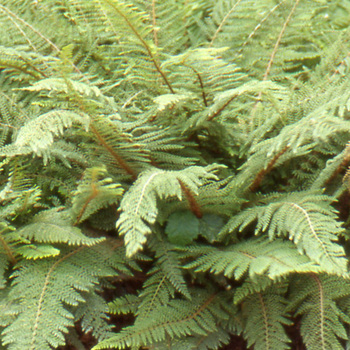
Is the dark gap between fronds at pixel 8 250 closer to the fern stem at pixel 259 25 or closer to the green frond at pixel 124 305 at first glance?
the green frond at pixel 124 305

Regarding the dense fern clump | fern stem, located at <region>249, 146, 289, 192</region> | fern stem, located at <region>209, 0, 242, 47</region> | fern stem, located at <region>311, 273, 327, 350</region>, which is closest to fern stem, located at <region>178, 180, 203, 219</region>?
the dense fern clump

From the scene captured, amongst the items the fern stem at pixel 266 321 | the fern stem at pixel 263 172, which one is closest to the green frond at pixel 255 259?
the fern stem at pixel 266 321

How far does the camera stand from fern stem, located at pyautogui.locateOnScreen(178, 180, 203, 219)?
1.47 meters

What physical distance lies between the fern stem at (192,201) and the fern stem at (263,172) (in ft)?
0.86

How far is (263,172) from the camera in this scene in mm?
1635

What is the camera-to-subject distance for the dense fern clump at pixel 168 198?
1.34 metres

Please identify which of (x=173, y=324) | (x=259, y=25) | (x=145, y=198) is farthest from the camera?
(x=259, y=25)

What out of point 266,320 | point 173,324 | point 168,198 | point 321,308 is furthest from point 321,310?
point 168,198

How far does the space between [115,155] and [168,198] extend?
0.88ft

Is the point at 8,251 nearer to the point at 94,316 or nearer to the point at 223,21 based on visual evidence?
the point at 94,316

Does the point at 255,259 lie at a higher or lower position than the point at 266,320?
higher

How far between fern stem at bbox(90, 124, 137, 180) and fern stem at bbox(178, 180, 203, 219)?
28 centimetres

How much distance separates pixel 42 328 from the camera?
1291mm

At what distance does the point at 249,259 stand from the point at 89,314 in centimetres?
59
